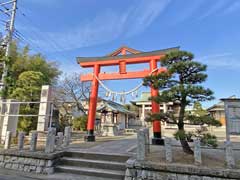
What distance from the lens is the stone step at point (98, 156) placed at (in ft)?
15.5

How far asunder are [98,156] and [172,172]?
2.12 m

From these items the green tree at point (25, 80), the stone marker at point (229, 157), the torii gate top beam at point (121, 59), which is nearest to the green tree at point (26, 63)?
the green tree at point (25, 80)

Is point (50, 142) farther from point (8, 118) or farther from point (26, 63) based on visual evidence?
point (26, 63)

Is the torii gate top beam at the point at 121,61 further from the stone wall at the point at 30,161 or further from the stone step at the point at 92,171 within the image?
the stone step at the point at 92,171

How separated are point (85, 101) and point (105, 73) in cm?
1287

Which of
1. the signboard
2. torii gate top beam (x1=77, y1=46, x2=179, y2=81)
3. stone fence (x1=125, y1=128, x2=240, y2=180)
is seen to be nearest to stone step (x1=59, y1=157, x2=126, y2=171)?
stone fence (x1=125, y1=128, x2=240, y2=180)

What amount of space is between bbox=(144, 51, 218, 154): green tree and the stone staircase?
1525 mm

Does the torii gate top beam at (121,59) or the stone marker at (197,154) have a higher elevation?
the torii gate top beam at (121,59)

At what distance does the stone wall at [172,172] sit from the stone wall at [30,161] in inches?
84.5

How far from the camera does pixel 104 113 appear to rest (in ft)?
62.7

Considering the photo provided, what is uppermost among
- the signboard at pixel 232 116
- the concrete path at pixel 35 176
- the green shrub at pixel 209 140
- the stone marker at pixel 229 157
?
the signboard at pixel 232 116

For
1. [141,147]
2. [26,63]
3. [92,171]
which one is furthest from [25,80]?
[141,147]

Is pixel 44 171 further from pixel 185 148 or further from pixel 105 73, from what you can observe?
pixel 105 73

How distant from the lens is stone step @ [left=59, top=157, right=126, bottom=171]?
4.48 metres
